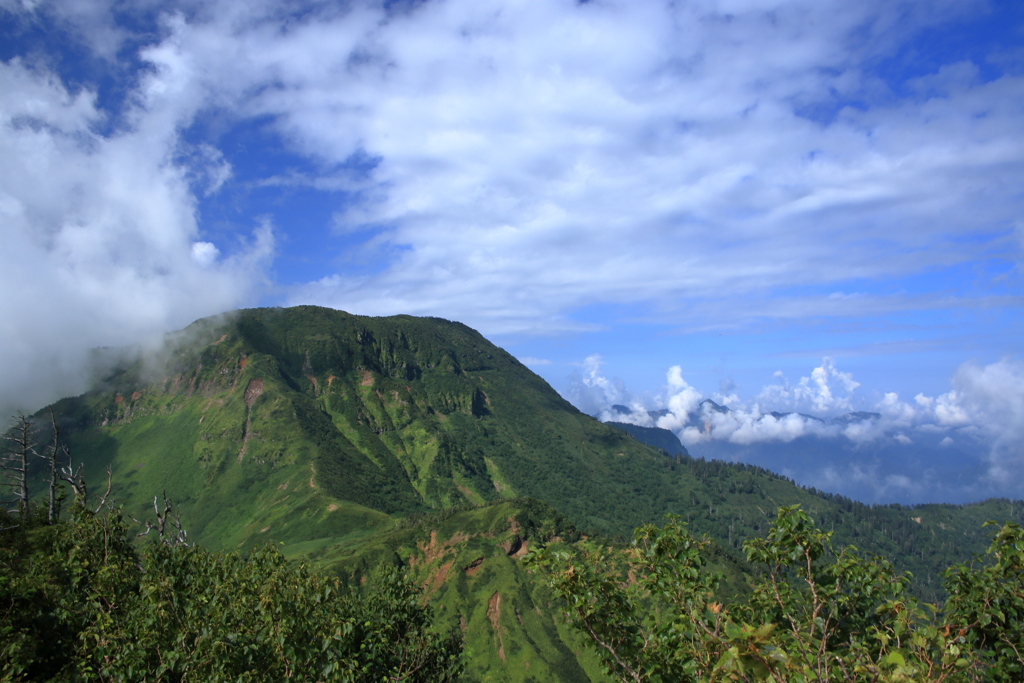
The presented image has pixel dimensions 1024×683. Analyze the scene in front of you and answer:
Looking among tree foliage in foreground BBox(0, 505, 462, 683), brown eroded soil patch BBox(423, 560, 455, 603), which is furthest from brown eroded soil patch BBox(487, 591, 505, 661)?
tree foliage in foreground BBox(0, 505, 462, 683)

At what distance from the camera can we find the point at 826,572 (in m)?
11.7

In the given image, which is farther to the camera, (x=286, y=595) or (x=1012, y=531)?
(x=286, y=595)

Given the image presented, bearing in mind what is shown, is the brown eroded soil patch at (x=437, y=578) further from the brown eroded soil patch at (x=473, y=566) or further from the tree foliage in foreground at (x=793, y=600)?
the tree foliage in foreground at (x=793, y=600)

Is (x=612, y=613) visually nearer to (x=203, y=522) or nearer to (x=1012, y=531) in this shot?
(x=1012, y=531)

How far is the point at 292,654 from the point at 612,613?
28.7 ft

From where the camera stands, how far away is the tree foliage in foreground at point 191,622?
1392cm

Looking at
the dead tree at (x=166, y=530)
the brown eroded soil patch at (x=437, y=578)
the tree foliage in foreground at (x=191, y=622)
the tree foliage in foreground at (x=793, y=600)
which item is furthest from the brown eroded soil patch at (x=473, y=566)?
the tree foliage in foreground at (x=793, y=600)

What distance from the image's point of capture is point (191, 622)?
674 inches

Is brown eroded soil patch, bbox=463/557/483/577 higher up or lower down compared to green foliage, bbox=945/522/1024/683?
lower down

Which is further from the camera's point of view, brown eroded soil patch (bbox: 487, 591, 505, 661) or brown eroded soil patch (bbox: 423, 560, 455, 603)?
brown eroded soil patch (bbox: 423, 560, 455, 603)

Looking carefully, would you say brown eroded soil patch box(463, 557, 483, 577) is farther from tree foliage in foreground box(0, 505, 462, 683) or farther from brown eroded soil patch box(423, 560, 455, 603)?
tree foliage in foreground box(0, 505, 462, 683)

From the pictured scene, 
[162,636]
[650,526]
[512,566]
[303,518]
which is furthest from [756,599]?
[303,518]

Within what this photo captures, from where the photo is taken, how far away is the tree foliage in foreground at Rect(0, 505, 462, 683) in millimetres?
13922

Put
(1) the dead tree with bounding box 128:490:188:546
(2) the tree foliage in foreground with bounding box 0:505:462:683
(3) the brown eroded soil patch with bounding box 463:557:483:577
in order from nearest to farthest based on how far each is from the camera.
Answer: (2) the tree foliage in foreground with bounding box 0:505:462:683 < (1) the dead tree with bounding box 128:490:188:546 < (3) the brown eroded soil patch with bounding box 463:557:483:577
